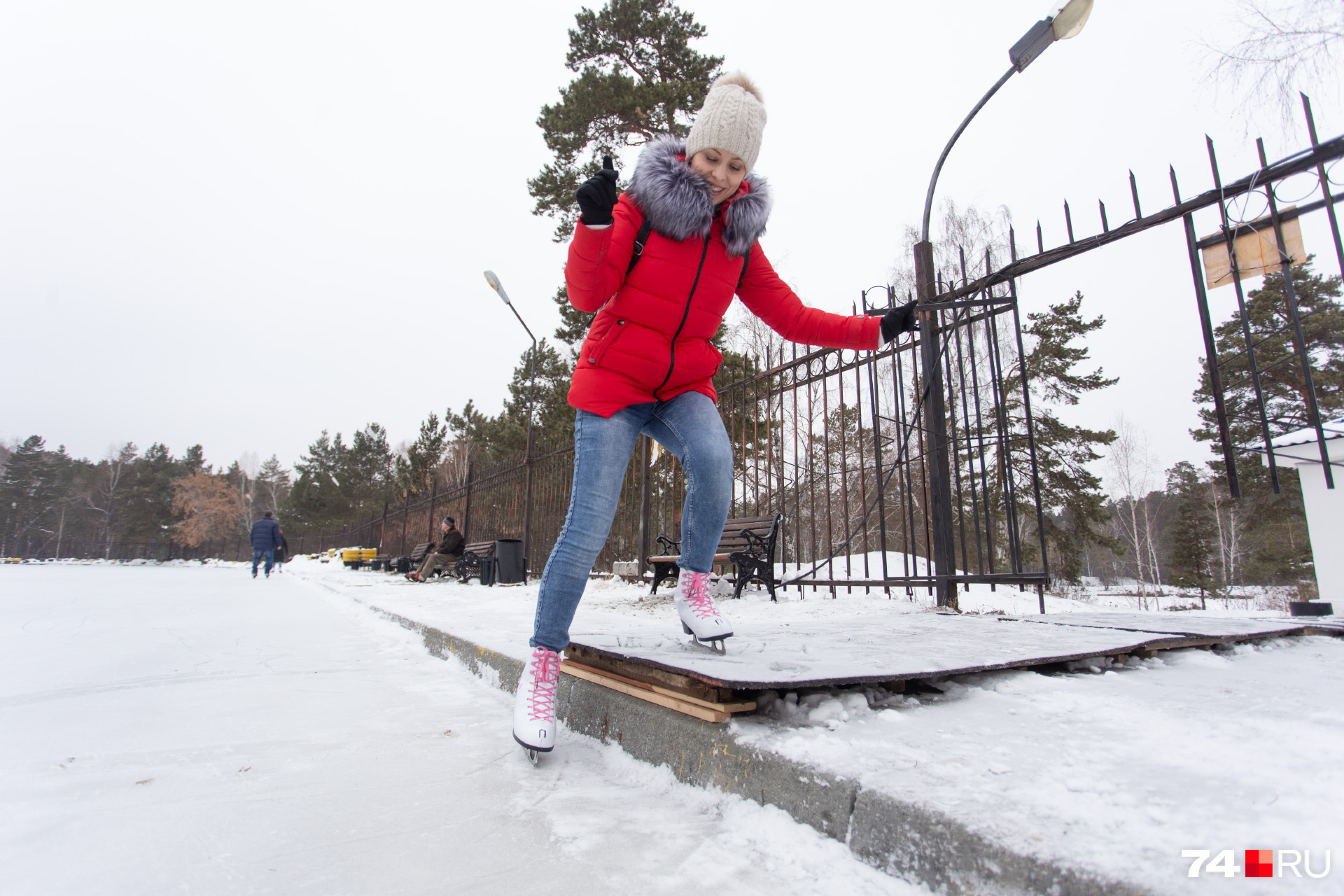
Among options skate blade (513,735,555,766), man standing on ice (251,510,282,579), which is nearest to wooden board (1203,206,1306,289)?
skate blade (513,735,555,766)

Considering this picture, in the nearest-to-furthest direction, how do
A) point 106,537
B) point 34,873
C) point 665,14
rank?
point 34,873 < point 665,14 < point 106,537

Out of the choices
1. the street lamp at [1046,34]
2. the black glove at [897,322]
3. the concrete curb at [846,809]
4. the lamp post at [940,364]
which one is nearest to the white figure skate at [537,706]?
the concrete curb at [846,809]

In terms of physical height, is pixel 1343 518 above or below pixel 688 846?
above

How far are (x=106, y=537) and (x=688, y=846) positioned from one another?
2411 inches

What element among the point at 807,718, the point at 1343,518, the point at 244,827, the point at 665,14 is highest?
the point at 665,14

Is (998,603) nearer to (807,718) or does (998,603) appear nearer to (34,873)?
(807,718)

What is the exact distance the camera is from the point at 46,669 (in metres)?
2.46

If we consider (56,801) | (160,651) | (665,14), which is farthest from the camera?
(665,14)

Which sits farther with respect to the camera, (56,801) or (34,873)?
(56,801)

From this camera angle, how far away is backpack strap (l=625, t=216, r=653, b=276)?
182 cm

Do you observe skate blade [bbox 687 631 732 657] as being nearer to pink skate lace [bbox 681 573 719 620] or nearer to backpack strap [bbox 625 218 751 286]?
pink skate lace [bbox 681 573 719 620]

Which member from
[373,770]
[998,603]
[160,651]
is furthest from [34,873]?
[998,603]

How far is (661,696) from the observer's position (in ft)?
5.03

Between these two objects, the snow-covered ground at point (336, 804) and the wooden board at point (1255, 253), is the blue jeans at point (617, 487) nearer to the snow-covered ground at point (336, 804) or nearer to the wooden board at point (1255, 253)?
the snow-covered ground at point (336, 804)
